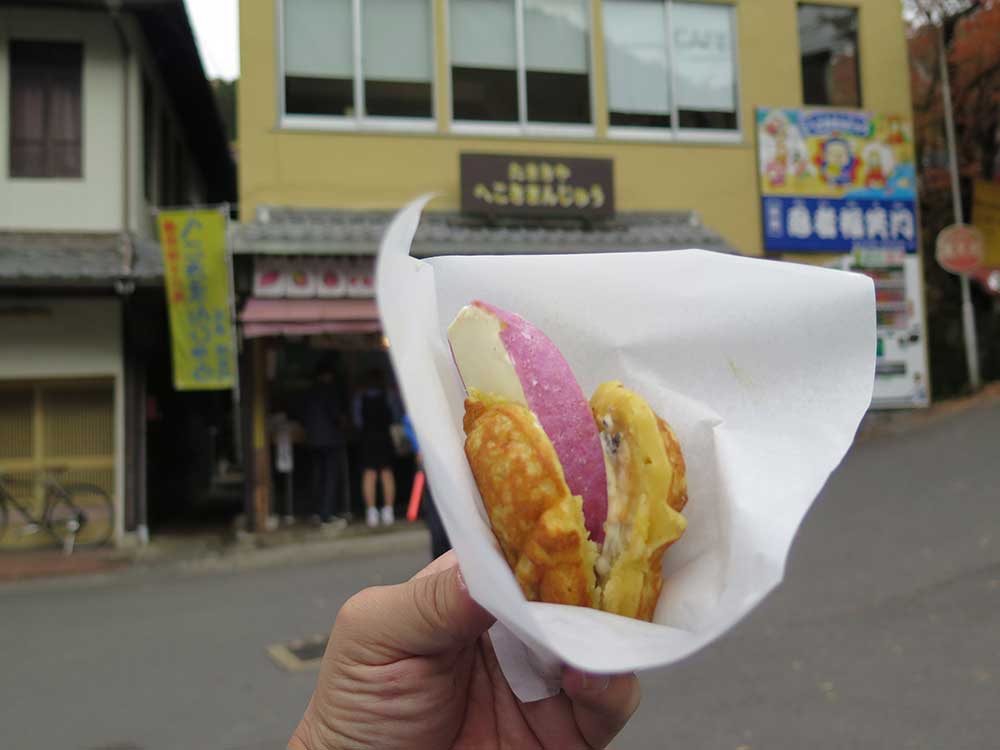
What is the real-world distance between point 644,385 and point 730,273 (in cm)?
26

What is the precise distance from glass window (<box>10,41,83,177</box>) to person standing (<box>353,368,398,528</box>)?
15.7 ft

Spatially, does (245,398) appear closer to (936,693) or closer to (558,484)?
(936,693)

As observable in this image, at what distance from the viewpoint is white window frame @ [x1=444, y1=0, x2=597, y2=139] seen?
10305 millimetres

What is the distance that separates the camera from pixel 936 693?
3.76m

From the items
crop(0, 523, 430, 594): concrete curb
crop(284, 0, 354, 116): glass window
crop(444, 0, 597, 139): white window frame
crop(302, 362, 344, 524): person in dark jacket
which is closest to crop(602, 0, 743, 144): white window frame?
crop(444, 0, 597, 139): white window frame

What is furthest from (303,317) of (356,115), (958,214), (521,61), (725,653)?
(958,214)

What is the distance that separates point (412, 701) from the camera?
1.35 m

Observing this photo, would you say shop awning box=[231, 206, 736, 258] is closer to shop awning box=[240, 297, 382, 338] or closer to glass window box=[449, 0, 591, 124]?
shop awning box=[240, 297, 382, 338]

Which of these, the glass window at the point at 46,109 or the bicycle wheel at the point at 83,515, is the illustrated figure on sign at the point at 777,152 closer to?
the glass window at the point at 46,109

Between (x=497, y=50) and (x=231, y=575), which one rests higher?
(x=497, y=50)

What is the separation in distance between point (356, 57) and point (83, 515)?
6937 millimetres

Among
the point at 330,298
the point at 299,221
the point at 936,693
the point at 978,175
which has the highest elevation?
the point at 978,175

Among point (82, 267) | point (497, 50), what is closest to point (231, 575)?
point (82, 267)

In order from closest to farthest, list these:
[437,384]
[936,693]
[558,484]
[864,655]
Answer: [558,484] → [437,384] → [936,693] → [864,655]
